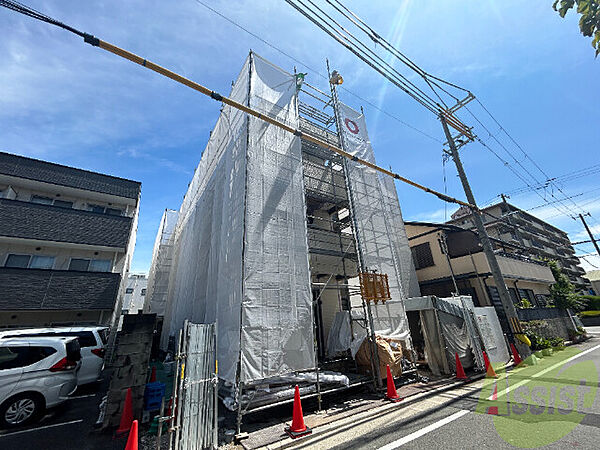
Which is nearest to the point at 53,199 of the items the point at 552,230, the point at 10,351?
the point at 10,351

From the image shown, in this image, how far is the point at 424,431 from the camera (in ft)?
13.0

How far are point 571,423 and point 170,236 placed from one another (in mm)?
21967

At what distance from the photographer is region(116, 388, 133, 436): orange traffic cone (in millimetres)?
4340

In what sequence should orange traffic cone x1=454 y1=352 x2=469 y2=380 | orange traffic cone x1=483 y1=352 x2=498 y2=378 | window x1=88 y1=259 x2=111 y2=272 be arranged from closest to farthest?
1. orange traffic cone x1=454 y1=352 x2=469 y2=380
2. orange traffic cone x1=483 y1=352 x2=498 y2=378
3. window x1=88 y1=259 x2=111 y2=272

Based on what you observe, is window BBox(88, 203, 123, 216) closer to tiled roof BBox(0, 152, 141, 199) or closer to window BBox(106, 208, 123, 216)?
window BBox(106, 208, 123, 216)

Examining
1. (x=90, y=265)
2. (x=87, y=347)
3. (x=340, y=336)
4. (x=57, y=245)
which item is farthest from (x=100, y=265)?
(x=340, y=336)

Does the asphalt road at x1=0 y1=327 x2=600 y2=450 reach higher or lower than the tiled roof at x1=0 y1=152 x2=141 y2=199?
lower

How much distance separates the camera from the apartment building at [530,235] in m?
22.5

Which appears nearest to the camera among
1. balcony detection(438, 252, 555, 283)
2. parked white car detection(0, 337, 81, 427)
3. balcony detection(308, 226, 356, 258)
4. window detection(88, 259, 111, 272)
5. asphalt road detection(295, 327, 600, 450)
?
asphalt road detection(295, 327, 600, 450)

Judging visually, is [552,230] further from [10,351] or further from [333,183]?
[10,351]

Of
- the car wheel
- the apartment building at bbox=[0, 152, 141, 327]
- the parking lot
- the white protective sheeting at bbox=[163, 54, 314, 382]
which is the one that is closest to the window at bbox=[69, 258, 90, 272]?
the apartment building at bbox=[0, 152, 141, 327]

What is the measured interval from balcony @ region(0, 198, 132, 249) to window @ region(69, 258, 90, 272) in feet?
4.26

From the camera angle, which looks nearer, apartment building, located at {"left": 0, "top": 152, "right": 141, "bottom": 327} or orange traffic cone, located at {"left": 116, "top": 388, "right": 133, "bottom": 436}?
orange traffic cone, located at {"left": 116, "top": 388, "right": 133, "bottom": 436}

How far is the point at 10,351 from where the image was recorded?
5207mm
